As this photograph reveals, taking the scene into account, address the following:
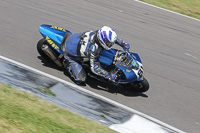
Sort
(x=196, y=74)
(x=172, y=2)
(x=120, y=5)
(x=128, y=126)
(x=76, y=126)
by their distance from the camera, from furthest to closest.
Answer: (x=172, y=2) → (x=120, y=5) → (x=196, y=74) → (x=128, y=126) → (x=76, y=126)

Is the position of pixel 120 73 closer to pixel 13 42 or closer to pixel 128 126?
pixel 128 126

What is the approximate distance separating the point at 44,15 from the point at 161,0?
19.3 feet

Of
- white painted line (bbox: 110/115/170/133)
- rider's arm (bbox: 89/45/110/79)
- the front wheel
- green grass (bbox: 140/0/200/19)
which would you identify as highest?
green grass (bbox: 140/0/200/19)

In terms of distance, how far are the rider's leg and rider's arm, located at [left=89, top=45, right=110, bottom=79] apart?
36 cm

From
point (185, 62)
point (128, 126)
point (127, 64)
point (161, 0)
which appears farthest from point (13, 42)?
point (161, 0)

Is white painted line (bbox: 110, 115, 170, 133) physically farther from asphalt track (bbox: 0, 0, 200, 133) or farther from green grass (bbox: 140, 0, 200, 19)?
green grass (bbox: 140, 0, 200, 19)

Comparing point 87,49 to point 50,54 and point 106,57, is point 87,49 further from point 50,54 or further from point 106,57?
point 50,54

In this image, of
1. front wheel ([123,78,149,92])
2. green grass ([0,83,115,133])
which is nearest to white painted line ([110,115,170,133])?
green grass ([0,83,115,133])

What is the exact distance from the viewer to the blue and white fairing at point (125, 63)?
7742mm

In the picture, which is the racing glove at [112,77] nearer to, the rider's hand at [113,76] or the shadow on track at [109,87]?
the rider's hand at [113,76]

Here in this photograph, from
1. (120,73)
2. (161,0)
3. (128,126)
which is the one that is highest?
(161,0)

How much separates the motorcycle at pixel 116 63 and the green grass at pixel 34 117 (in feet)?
6.63

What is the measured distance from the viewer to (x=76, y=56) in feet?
26.5

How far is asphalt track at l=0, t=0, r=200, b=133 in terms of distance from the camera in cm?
789
